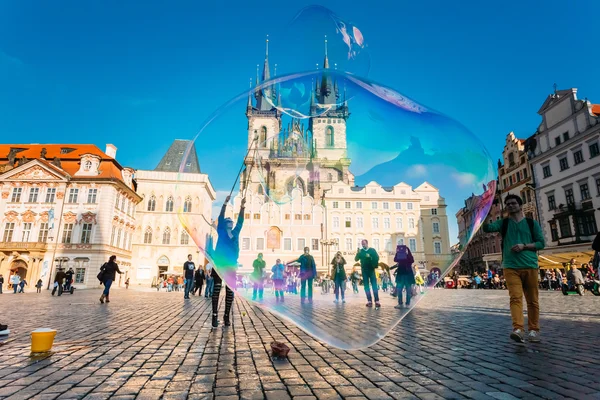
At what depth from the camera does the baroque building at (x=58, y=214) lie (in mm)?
35406

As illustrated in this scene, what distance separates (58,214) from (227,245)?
4015 cm

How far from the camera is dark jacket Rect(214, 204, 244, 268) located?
4.71 meters

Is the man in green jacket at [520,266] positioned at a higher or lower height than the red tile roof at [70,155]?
lower

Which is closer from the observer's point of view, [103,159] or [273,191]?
[273,191]

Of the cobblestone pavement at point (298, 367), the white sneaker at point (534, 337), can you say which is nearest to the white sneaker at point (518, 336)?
the cobblestone pavement at point (298, 367)

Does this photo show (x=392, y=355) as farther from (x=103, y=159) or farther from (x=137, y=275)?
(x=137, y=275)

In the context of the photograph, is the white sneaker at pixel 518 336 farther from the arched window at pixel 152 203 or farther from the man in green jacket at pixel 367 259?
the arched window at pixel 152 203

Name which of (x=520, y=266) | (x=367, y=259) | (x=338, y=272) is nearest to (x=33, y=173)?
(x=338, y=272)

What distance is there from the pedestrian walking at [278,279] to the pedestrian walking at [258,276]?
0.48 ft

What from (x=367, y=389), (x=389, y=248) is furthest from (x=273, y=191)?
(x=367, y=389)

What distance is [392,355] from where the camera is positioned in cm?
451

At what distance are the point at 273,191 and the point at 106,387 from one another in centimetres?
360

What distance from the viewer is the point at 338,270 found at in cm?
646

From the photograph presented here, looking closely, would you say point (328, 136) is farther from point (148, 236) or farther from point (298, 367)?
point (298, 367)
